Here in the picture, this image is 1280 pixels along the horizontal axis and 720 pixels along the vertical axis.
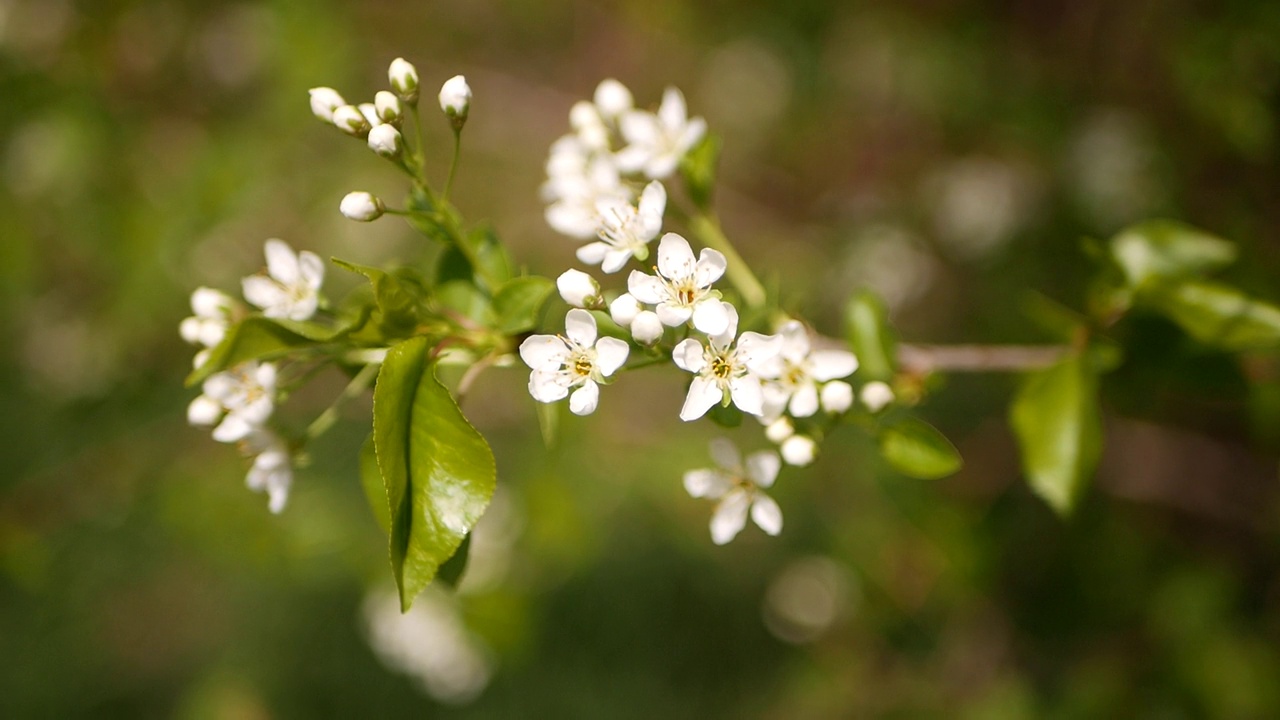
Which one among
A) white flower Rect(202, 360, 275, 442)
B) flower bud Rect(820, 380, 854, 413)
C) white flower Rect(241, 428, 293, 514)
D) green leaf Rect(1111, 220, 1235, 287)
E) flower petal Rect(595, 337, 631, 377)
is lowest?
white flower Rect(241, 428, 293, 514)

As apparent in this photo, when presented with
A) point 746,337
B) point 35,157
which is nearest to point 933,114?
point 746,337

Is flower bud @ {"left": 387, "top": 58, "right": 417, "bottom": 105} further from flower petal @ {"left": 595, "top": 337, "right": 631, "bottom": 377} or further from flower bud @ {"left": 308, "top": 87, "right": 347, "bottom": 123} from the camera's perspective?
flower petal @ {"left": 595, "top": 337, "right": 631, "bottom": 377}

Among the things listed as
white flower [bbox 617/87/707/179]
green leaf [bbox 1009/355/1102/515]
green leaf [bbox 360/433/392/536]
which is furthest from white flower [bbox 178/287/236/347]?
green leaf [bbox 1009/355/1102/515]

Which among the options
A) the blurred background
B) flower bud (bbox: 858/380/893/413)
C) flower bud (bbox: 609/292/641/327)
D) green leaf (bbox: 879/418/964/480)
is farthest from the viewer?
the blurred background

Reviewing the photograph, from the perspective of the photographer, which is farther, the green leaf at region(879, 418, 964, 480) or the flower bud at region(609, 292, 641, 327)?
the green leaf at region(879, 418, 964, 480)

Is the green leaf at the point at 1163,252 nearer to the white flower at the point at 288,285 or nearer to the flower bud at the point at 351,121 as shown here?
the flower bud at the point at 351,121

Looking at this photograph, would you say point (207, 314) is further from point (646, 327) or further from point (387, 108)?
point (646, 327)

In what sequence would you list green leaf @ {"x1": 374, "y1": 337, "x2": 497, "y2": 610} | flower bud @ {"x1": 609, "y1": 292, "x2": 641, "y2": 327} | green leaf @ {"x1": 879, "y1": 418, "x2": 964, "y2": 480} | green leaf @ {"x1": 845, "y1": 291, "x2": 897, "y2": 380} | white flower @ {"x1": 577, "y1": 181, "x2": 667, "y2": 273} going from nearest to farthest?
green leaf @ {"x1": 374, "y1": 337, "x2": 497, "y2": 610} < flower bud @ {"x1": 609, "y1": 292, "x2": 641, "y2": 327} < white flower @ {"x1": 577, "y1": 181, "x2": 667, "y2": 273} < green leaf @ {"x1": 879, "y1": 418, "x2": 964, "y2": 480} < green leaf @ {"x1": 845, "y1": 291, "x2": 897, "y2": 380}

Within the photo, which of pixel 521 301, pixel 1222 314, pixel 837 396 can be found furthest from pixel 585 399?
pixel 1222 314
